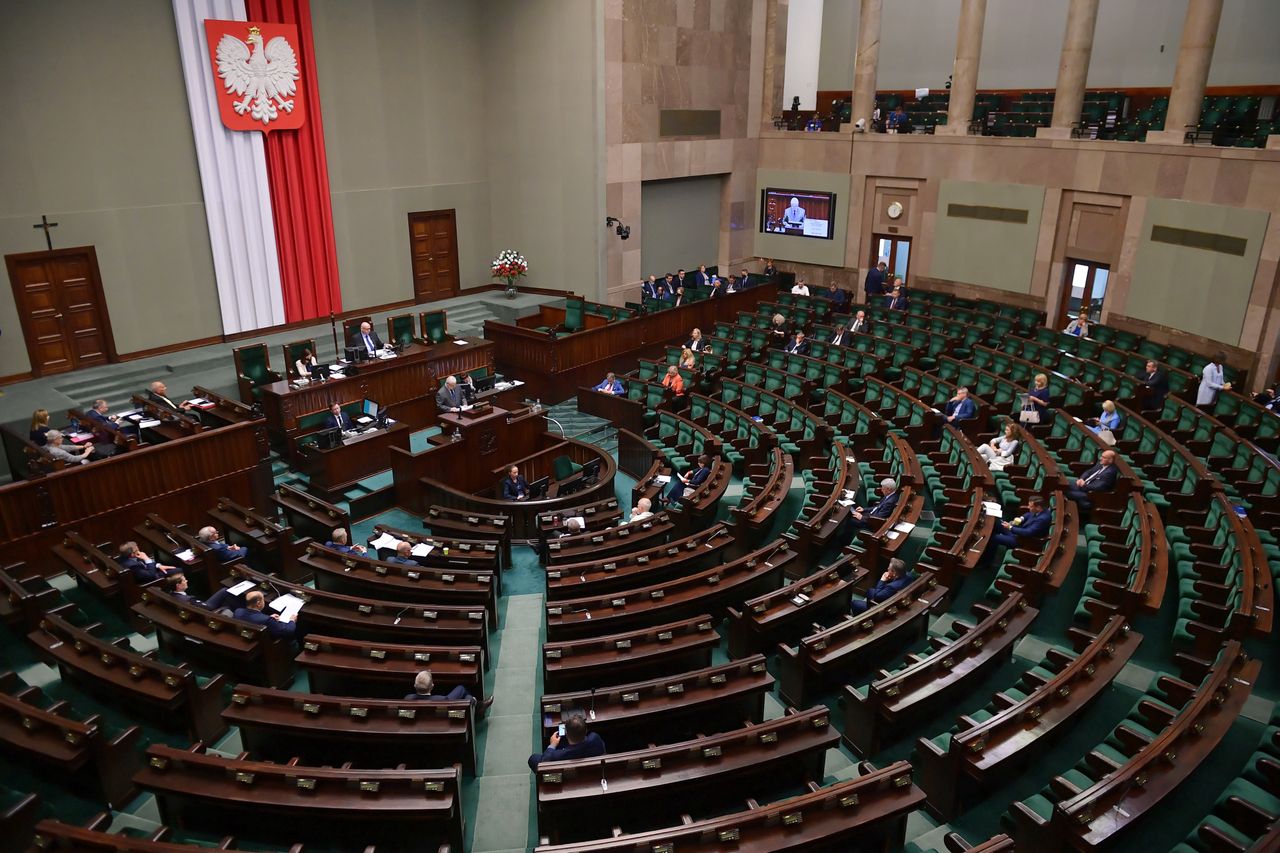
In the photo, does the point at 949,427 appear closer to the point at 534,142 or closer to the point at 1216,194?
the point at 1216,194

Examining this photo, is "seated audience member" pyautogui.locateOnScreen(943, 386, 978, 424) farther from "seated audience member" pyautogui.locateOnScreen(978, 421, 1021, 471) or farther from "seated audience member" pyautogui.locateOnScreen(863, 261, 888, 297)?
"seated audience member" pyautogui.locateOnScreen(863, 261, 888, 297)

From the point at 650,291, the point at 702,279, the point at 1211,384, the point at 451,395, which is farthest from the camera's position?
the point at 702,279

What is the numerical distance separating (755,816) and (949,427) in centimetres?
638

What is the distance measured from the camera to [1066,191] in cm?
1424

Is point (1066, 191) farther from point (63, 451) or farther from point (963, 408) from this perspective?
point (63, 451)

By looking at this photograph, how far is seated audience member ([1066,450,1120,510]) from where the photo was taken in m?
7.84

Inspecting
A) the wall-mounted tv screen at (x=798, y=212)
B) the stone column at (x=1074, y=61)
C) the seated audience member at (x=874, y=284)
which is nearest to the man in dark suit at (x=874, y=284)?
the seated audience member at (x=874, y=284)

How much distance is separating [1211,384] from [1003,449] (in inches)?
127

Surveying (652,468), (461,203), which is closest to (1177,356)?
(652,468)

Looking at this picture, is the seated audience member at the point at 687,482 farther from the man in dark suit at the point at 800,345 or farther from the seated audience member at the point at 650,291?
the seated audience member at the point at 650,291

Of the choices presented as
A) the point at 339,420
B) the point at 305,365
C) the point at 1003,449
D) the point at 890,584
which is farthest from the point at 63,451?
the point at 1003,449

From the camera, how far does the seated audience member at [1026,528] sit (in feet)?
23.1

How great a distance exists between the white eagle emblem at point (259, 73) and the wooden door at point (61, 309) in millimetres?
3280

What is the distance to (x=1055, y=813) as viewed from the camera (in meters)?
3.97
